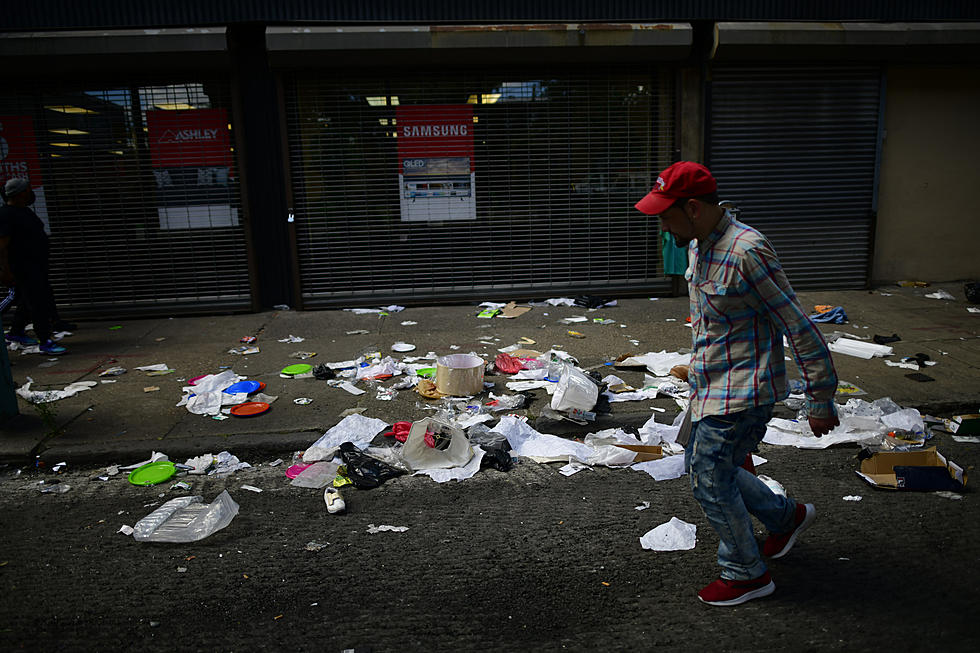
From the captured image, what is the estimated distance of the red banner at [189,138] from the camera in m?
8.72

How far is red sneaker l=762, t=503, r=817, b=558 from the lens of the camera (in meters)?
3.17

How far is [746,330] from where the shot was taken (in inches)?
105

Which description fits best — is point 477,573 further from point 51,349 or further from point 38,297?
point 38,297

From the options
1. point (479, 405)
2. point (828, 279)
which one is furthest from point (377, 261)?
point (828, 279)

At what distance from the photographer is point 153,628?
2830 millimetres

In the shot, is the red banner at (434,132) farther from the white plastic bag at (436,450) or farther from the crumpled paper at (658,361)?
the white plastic bag at (436,450)

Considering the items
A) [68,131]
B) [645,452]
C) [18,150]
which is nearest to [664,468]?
[645,452]

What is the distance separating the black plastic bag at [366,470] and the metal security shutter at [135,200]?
540 centimetres

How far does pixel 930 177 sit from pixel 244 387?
9.82 metres

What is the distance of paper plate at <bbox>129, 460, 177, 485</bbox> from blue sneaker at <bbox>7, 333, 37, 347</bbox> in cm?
433

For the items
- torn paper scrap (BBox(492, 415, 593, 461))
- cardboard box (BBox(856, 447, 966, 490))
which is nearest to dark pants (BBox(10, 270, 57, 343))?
torn paper scrap (BBox(492, 415, 593, 461))

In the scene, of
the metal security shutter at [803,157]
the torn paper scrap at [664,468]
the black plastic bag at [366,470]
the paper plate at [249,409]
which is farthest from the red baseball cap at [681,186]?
the metal security shutter at [803,157]

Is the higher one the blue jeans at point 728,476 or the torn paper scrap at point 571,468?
the blue jeans at point 728,476

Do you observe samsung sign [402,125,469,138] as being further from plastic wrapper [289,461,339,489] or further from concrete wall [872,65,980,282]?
concrete wall [872,65,980,282]
